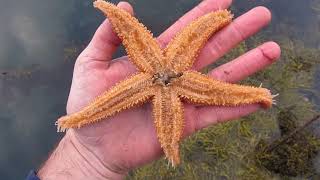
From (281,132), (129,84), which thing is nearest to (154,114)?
(129,84)

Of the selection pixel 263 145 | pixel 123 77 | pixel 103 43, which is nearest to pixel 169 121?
pixel 123 77

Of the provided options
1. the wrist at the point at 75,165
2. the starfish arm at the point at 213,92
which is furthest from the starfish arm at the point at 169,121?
the wrist at the point at 75,165

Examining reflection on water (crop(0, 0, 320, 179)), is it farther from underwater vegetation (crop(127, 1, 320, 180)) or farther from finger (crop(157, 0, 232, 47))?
finger (crop(157, 0, 232, 47))

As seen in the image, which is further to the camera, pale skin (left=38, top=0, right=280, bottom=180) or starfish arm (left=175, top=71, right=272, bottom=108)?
pale skin (left=38, top=0, right=280, bottom=180)

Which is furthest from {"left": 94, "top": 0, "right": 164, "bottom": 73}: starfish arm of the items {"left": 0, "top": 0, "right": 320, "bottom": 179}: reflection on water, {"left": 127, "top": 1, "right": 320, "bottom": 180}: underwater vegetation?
{"left": 0, "top": 0, "right": 320, "bottom": 179}: reflection on water

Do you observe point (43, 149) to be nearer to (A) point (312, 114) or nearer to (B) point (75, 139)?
(B) point (75, 139)

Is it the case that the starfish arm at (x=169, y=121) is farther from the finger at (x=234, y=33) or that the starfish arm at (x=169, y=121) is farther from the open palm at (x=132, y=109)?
the finger at (x=234, y=33)
